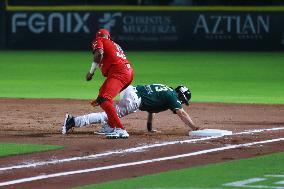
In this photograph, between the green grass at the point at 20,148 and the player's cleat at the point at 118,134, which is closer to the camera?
the green grass at the point at 20,148

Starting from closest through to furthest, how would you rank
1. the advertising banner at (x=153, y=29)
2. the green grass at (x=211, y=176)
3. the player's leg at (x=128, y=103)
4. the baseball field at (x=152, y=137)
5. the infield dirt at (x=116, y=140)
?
the green grass at (x=211, y=176) < the baseball field at (x=152, y=137) < the infield dirt at (x=116, y=140) < the player's leg at (x=128, y=103) < the advertising banner at (x=153, y=29)

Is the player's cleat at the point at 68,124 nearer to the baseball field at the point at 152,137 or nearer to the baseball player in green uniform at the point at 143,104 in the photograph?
the baseball player in green uniform at the point at 143,104

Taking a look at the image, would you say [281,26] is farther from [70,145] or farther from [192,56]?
[70,145]

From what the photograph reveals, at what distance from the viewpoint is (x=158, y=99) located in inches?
583

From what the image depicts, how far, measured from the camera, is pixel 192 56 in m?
32.4

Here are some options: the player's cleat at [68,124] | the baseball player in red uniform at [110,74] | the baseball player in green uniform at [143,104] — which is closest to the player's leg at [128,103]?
the baseball player in green uniform at [143,104]

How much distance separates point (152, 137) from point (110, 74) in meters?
1.07

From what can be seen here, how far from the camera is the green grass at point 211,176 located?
1010 cm

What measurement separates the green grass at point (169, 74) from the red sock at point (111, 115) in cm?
655

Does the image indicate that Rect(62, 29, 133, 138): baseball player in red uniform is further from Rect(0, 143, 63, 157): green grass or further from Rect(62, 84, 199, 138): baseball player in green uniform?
Rect(0, 143, 63, 157): green grass

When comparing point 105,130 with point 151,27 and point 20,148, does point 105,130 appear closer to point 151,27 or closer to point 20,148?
point 20,148

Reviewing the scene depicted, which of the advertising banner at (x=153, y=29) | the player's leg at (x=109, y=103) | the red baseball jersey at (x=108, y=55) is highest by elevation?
the advertising banner at (x=153, y=29)

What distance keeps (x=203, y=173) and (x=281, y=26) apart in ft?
77.7

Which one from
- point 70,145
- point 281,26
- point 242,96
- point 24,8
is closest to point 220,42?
point 281,26
